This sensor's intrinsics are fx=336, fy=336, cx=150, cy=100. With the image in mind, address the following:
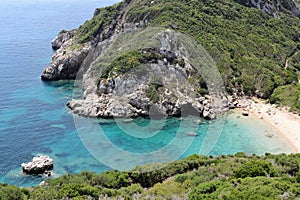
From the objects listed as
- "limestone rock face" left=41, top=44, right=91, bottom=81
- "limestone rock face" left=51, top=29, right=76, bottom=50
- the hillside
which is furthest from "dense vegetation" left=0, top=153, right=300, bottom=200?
"limestone rock face" left=51, top=29, right=76, bottom=50

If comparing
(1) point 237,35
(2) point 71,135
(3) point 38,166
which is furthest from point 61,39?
(3) point 38,166

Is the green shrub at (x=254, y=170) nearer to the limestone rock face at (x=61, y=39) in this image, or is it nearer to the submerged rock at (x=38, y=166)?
the submerged rock at (x=38, y=166)

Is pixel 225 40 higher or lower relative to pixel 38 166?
higher

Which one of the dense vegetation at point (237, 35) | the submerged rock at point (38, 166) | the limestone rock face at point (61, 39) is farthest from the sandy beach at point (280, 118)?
the limestone rock face at point (61, 39)

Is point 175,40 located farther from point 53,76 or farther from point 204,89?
point 53,76

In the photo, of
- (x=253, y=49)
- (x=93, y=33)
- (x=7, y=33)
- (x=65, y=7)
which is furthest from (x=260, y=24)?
(x=65, y=7)

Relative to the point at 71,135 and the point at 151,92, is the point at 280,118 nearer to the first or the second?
the point at 151,92
